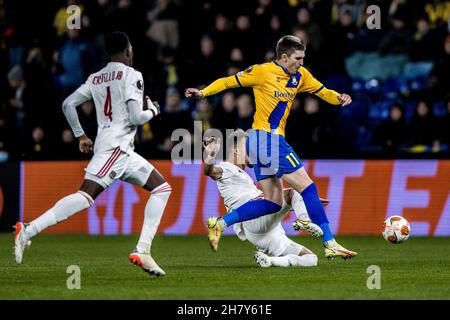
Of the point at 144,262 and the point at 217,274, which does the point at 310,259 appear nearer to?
the point at 217,274

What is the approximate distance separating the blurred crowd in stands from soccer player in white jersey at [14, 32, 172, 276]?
6.97 metres

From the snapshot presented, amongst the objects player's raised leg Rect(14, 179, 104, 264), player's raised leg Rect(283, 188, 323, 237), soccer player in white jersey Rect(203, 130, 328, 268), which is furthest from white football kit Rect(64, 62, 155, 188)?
player's raised leg Rect(283, 188, 323, 237)

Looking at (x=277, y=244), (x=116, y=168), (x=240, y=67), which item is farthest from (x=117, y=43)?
(x=240, y=67)

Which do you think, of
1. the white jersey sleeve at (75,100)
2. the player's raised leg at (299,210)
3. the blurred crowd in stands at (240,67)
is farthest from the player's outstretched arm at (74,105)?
the blurred crowd in stands at (240,67)

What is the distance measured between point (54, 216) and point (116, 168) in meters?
A: 0.67

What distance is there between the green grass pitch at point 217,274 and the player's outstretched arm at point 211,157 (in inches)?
37.5

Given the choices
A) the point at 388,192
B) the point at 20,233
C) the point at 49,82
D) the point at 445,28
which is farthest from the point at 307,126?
the point at 20,233

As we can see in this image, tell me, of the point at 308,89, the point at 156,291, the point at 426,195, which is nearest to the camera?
the point at 156,291

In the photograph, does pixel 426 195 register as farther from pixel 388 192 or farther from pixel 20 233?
pixel 20 233

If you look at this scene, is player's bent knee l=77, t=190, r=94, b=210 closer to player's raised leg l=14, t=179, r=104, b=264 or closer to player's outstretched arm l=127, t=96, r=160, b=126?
player's raised leg l=14, t=179, r=104, b=264

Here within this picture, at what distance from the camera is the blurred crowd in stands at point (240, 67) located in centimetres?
1641

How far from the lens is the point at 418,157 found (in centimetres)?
1577

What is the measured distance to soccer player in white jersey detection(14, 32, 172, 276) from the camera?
912 centimetres
